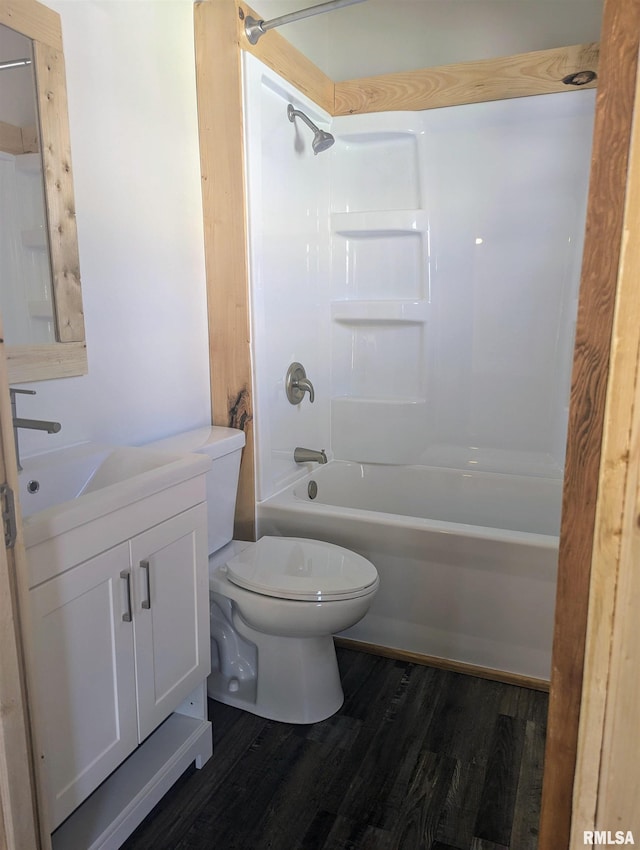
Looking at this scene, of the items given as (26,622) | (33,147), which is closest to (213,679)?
(26,622)

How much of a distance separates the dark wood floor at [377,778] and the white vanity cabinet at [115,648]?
27 centimetres

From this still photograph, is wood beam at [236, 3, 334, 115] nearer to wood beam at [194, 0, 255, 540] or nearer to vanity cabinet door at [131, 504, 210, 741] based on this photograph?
wood beam at [194, 0, 255, 540]

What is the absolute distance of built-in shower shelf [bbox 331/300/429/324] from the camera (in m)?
2.71

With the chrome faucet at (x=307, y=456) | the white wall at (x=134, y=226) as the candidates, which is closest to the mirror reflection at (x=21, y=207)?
the white wall at (x=134, y=226)

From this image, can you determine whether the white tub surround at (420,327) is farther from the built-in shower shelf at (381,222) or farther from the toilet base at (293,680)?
the toilet base at (293,680)

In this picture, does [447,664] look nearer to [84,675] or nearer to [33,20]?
[84,675]

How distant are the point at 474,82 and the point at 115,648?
7.94 ft

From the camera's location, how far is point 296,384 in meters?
2.48

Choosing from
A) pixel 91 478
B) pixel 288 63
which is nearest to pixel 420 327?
pixel 288 63

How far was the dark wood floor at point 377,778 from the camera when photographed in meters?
1.43

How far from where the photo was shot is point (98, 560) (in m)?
1.24

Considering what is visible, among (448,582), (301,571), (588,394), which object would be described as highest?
(588,394)

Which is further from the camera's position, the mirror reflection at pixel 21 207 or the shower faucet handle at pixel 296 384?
the shower faucet handle at pixel 296 384

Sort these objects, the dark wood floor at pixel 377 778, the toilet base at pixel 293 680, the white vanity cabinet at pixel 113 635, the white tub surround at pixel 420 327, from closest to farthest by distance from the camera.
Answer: the white vanity cabinet at pixel 113 635
the dark wood floor at pixel 377 778
the toilet base at pixel 293 680
the white tub surround at pixel 420 327
